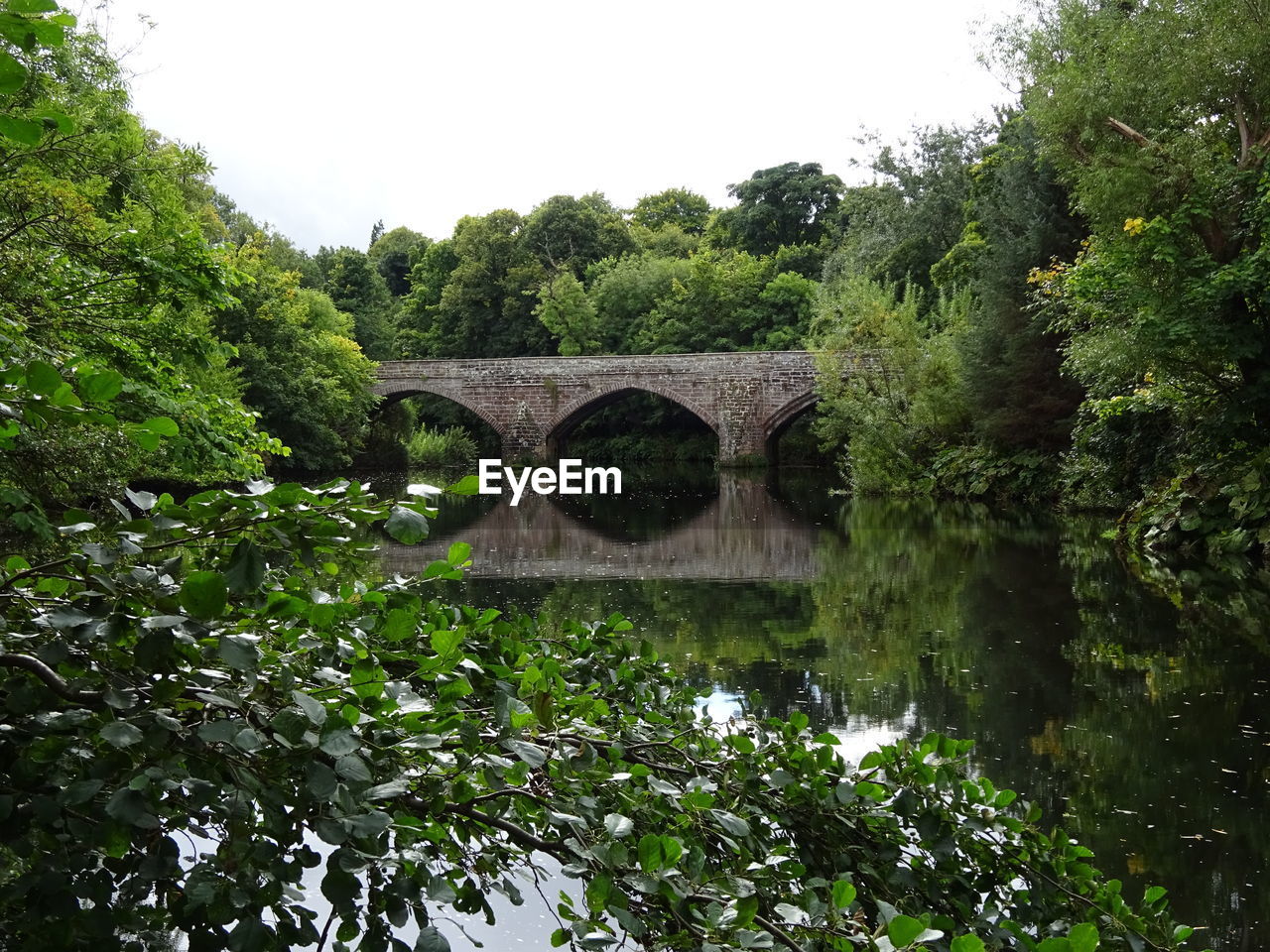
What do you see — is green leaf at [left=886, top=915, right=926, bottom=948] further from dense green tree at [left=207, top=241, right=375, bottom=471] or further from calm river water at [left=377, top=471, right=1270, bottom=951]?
dense green tree at [left=207, top=241, right=375, bottom=471]

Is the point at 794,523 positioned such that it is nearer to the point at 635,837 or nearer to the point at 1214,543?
the point at 1214,543

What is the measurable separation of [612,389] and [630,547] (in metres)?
19.0

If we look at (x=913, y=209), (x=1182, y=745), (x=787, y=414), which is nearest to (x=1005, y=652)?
(x=1182, y=745)

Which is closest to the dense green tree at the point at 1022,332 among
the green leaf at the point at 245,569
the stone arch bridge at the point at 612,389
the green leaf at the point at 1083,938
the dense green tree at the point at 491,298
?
the stone arch bridge at the point at 612,389

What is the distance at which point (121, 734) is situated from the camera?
109cm

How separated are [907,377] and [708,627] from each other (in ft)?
49.5

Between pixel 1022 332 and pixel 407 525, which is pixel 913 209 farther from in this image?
pixel 407 525

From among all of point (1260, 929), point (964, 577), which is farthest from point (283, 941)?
point (964, 577)

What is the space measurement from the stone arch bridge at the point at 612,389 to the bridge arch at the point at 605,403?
0.09 feet

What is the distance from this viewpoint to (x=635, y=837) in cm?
151

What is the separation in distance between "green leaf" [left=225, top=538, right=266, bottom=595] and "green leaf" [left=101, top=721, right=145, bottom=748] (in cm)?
16

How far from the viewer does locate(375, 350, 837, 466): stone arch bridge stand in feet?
99.3

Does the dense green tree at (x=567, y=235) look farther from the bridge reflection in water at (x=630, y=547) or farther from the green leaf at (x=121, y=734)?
the green leaf at (x=121, y=734)

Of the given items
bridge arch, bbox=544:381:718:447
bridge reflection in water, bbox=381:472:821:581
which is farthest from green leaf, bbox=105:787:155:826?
bridge arch, bbox=544:381:718:447
